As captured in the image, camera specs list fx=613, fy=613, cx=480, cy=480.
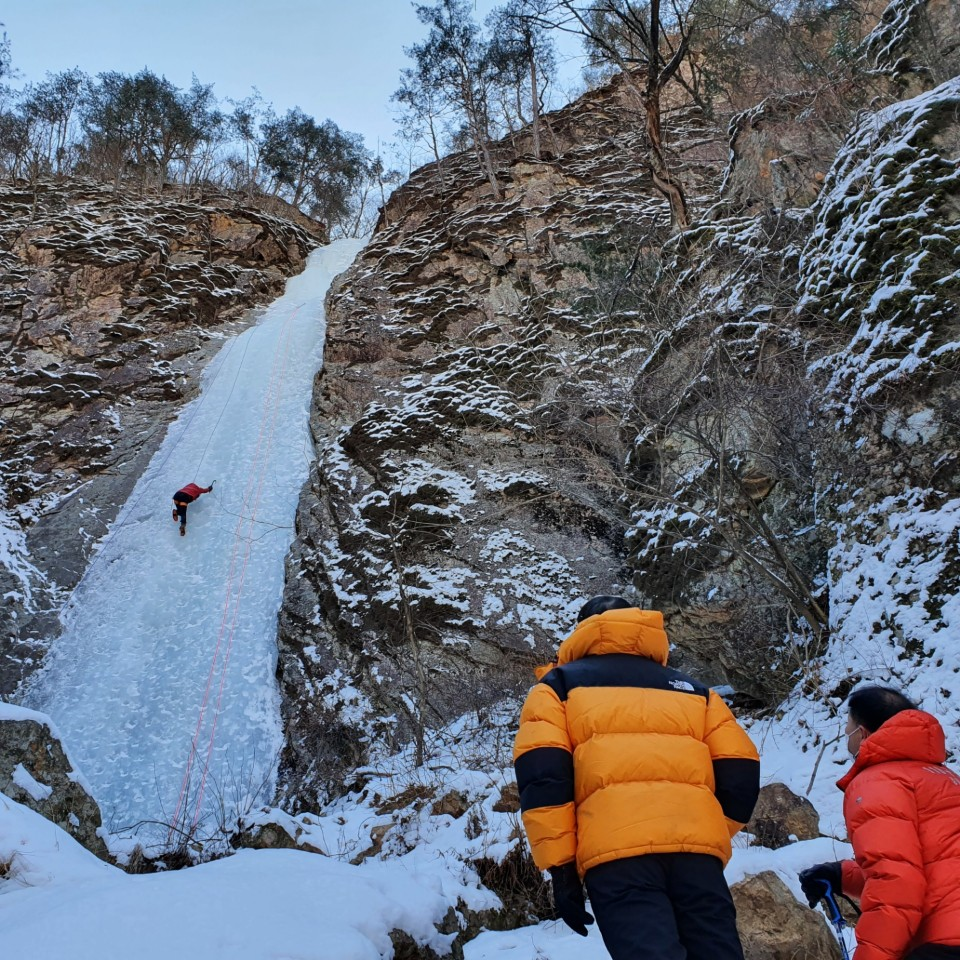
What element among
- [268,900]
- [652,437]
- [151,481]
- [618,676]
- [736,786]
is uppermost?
[151,481]

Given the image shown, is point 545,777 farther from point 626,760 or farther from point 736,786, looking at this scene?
point 736,786

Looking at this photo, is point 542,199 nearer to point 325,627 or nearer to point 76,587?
point 325,627

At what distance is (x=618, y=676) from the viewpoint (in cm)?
216

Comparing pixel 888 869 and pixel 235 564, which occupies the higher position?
pixel 235 564

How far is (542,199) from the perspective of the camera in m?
16.6

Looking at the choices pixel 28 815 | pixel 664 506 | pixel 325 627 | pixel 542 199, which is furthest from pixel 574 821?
pixel 542 199

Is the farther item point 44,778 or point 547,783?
point 44,778

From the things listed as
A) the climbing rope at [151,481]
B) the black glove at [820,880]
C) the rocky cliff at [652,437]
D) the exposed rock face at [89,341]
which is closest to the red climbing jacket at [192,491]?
the climbing rope at [151,481]

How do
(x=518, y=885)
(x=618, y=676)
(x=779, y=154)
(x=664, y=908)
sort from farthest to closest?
(x=779, y=154) → (x=518, y=885) → (x=618, y=676) → (x=664, y=908)

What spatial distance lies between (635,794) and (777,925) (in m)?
1.16

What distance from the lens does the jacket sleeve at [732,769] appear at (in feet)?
6.76

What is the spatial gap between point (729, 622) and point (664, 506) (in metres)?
1.86

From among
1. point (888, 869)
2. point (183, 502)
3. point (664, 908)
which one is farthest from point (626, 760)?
point (183, 502)

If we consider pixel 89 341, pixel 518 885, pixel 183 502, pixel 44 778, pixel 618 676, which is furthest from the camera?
pixel 89 341
